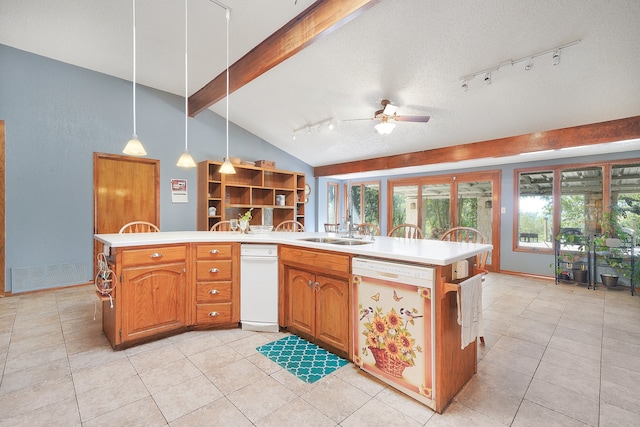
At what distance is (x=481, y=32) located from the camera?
259cm

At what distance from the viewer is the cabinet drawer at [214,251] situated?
2600mm

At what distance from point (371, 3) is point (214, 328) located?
310 cm

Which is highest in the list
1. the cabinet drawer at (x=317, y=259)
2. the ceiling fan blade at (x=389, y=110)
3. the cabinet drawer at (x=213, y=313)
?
the ceiling fan blade at (x=389, y=110)

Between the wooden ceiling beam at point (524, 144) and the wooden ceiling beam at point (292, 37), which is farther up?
the wooden ceiling beam at point (292, 37)

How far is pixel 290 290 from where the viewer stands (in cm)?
256

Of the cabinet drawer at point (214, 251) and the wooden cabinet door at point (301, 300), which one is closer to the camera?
the wooden cabinet door at point (301, 300)

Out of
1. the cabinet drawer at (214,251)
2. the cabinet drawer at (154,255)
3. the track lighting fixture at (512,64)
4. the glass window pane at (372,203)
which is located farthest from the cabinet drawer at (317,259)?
the glass window pane at (372,203)

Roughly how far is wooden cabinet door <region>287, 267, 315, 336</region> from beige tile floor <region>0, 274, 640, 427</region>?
278 millimetres

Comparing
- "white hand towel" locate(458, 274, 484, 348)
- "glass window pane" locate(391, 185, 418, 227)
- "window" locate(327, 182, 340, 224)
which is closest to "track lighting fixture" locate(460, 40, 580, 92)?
"white hand towel" locate(458, 274, 484, 348)

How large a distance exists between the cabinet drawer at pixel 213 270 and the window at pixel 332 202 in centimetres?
521

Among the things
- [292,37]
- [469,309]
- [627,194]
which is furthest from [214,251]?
[627,194]

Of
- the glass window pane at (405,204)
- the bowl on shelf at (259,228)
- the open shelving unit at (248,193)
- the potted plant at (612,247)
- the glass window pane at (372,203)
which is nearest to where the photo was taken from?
the bowl on shelf at (259,228)

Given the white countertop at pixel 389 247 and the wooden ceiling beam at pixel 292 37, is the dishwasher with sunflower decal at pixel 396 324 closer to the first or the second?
the white countertop at pixel 389 247

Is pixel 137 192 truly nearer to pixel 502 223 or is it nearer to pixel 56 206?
pixel 56 206
